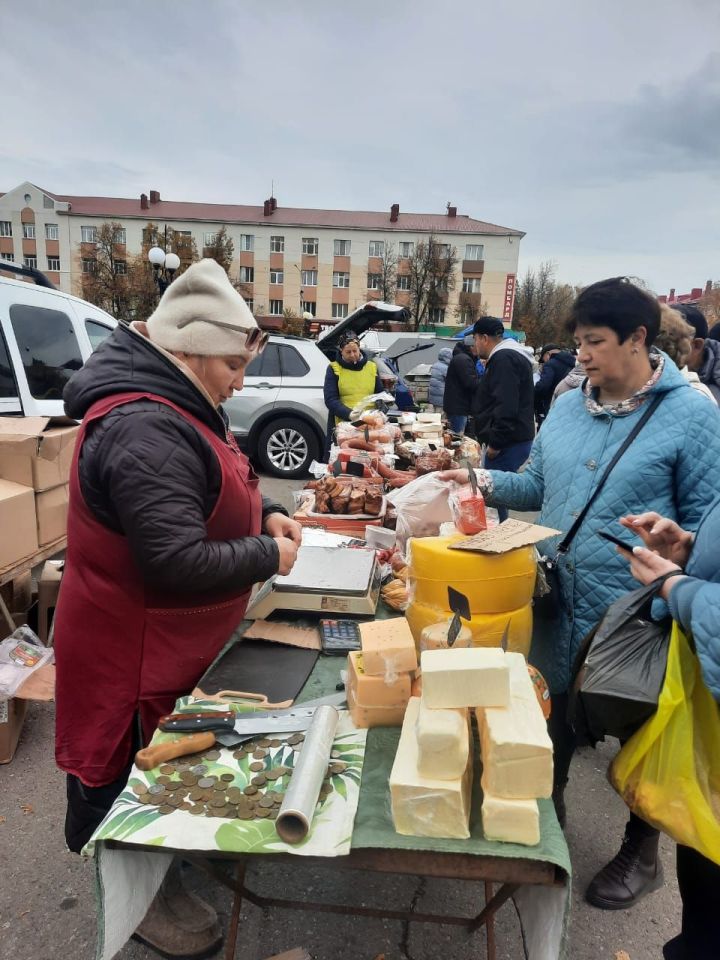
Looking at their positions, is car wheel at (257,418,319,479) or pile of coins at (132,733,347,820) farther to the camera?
car wheel at (257,418,319,479)

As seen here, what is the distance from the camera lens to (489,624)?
1736 mm

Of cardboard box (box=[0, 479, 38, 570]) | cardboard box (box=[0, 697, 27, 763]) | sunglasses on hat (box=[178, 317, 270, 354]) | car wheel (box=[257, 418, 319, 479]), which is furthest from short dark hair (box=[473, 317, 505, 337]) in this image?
cardboard box (box=[0, 697, 27, 763])

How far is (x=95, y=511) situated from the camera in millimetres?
1536

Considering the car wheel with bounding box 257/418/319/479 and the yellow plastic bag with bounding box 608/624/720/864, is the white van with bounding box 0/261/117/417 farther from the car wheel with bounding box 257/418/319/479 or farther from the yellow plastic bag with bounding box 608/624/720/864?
the yellow plastic bag with bounding box 608/624/720/864

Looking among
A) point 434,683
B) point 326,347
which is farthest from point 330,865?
point 326,347

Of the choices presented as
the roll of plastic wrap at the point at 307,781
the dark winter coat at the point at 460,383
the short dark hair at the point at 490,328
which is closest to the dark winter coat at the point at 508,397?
the short dark hair at the point at 490,328

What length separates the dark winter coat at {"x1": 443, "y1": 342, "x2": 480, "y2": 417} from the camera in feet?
24.0

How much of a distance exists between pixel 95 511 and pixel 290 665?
0.72m

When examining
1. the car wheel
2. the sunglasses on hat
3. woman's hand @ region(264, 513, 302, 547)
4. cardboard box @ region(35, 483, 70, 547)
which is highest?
the sunglasses on hat

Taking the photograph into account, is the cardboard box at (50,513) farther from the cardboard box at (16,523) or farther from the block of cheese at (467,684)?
the block of cheese at (467,684)

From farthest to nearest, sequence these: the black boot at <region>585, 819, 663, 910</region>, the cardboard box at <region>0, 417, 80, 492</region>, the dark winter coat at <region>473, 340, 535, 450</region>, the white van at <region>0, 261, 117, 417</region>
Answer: the dark winter coat at <region>473, 340, 535, 450</region> → the white van at <region>0, 261, 117, 417</region> → the cardboard box at <region>0, 417, 80, 492</region> → the black boot at <region>585, 819, 663, 910</region>

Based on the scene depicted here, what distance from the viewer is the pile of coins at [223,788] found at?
48.3 inches

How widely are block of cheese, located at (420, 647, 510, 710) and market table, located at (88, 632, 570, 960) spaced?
0.21 m

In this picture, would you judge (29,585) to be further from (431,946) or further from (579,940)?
(579,940)
